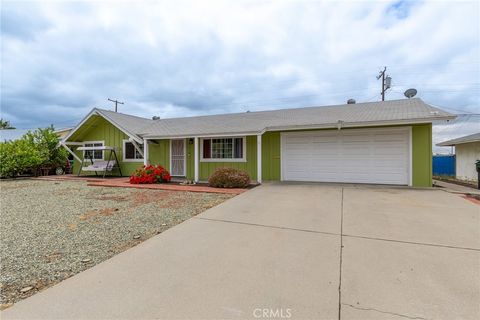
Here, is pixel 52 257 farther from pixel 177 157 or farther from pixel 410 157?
pixel 410 157

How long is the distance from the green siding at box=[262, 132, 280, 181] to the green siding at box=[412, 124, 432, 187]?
504 centimetres

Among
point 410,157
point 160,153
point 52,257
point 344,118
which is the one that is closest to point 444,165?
point 410,157

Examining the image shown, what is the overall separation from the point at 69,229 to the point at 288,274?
3946 mm

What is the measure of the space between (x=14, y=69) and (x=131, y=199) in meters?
11.7

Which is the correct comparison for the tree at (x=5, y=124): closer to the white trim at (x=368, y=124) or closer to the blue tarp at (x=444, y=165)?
the white trim at (x=368, y=124)

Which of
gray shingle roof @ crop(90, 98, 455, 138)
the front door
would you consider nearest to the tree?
gray shingle roof @ crop(90, 98, 455, 138)

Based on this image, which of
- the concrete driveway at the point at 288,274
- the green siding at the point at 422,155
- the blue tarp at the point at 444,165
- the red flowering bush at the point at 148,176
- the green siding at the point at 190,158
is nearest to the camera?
the concrete driveway at the point at 288,274

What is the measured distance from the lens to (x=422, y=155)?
27.5 feet

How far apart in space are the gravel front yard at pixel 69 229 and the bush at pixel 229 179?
52.0 inches

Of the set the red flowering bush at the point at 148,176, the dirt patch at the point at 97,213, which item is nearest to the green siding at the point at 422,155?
the dirt patch at the point at 97,213

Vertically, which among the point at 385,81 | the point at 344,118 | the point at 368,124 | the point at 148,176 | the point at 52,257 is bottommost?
the point at 52,257

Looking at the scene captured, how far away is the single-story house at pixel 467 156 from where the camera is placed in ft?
40.7

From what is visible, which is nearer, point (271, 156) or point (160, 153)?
point (271, 156)

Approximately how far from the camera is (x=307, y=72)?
15312 mm
